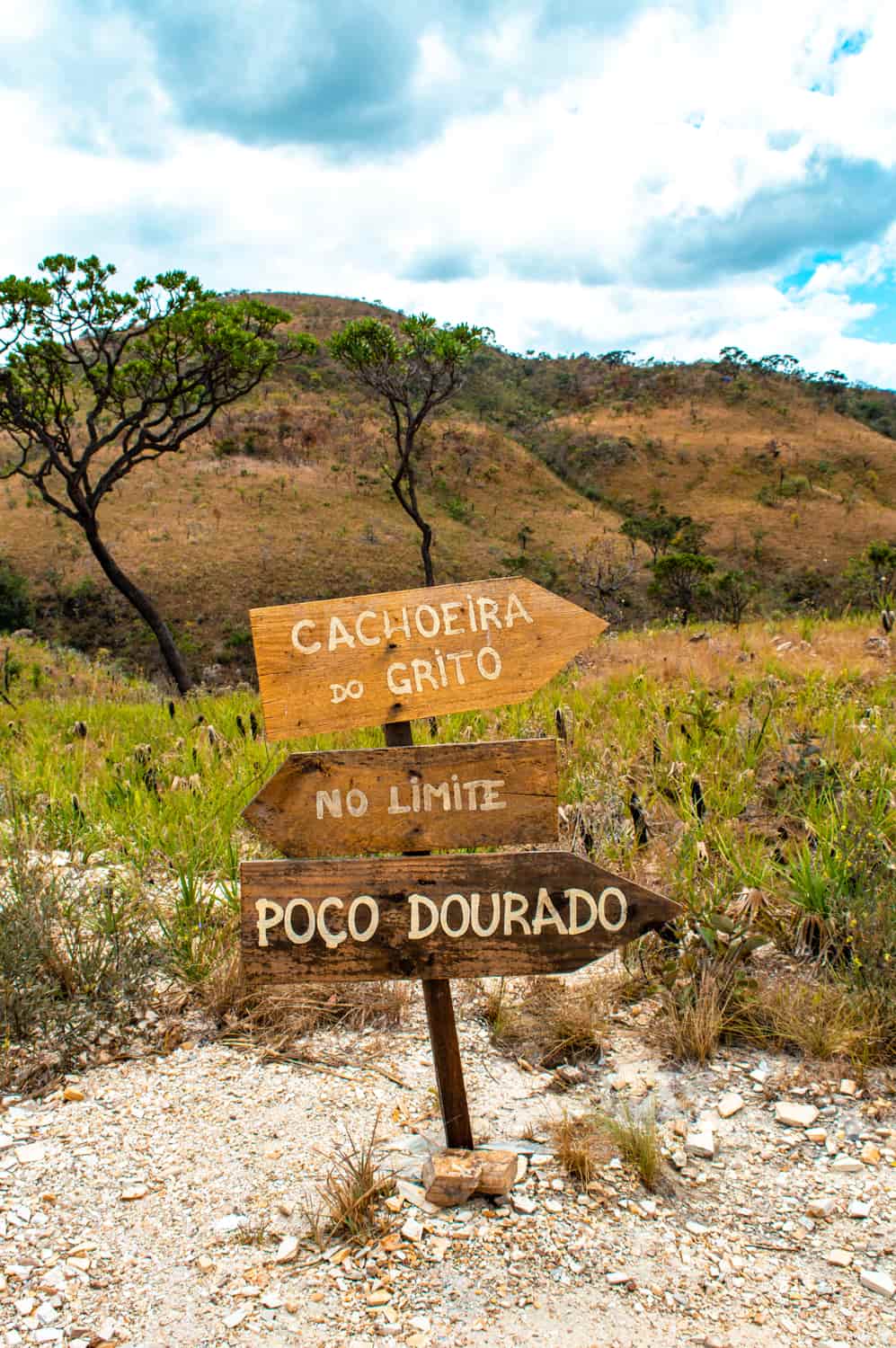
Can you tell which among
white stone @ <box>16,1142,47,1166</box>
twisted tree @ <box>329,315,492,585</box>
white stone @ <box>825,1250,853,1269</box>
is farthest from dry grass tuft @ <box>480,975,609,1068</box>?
twisted tree @ <box>329,315,492,585</box>

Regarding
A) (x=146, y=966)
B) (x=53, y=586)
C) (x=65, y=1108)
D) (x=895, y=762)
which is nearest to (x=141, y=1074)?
(x=65, y=1108)

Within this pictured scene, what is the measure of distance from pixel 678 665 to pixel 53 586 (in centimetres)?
2563

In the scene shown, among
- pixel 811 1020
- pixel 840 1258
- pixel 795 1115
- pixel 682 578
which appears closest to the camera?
pixel 840 1258

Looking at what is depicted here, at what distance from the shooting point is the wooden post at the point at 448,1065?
2385mm

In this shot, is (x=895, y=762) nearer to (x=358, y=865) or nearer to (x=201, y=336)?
(x=358, y=865)

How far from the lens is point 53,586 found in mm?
28766

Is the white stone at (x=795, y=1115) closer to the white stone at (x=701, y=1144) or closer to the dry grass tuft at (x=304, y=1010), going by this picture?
the white stone at (x=701, y=1144)

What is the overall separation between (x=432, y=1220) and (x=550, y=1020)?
910mm

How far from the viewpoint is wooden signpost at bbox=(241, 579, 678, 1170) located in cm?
230

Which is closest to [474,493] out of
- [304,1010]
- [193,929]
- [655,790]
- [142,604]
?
[142,604]

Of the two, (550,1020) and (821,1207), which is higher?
(550,1020)

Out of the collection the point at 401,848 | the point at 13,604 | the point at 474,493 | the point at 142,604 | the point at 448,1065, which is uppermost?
the point at 474,493

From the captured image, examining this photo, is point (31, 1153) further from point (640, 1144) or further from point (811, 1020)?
point (811, 1020)

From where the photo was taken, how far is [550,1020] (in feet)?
9.93
